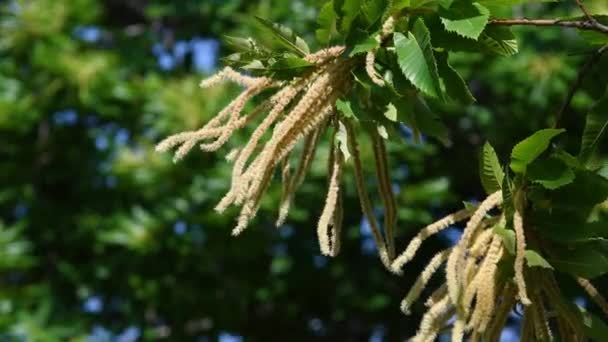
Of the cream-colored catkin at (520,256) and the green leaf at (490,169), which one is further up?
the green leaf at (490,169)

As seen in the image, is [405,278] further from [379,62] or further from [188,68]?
[379,62]

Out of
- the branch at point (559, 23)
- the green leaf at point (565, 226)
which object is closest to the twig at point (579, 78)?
the branch at point (559, 23)

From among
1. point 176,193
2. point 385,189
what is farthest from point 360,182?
point 176,193

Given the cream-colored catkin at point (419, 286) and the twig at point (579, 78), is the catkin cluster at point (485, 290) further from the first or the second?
the twig at point (579, 78)

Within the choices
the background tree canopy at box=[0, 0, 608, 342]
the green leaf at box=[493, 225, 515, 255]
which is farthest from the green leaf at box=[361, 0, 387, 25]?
the background tree canopy at box=[0, 0, 608, 342]

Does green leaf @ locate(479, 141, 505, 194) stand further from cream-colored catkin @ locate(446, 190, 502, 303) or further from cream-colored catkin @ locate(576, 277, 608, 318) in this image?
cream-colored catkin @ locate(576, 277, 608, 318)

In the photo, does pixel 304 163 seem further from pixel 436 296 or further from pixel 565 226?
pixel 565 226

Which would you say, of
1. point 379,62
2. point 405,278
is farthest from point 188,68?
point 379,62

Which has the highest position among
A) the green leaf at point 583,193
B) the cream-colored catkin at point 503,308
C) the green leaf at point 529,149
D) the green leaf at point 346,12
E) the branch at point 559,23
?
the green leaf at point 346,12
